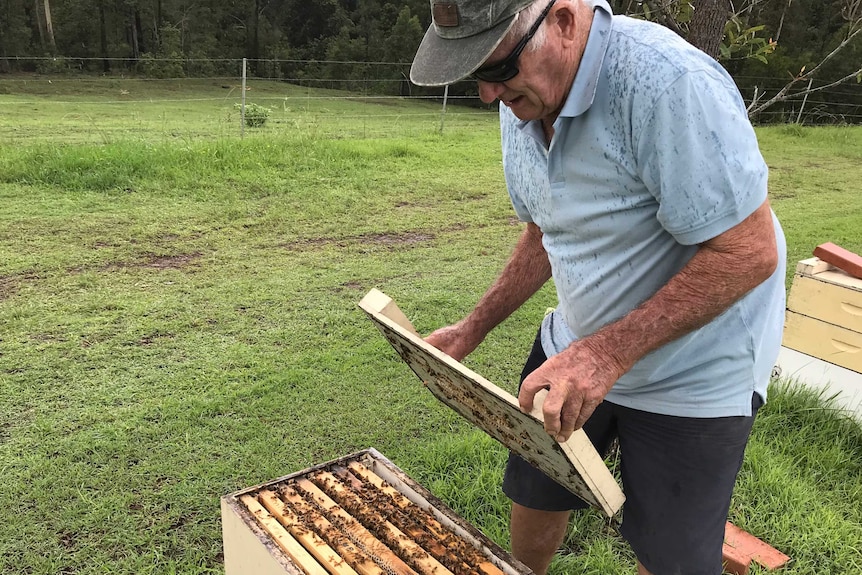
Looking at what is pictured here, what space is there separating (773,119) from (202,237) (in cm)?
2240

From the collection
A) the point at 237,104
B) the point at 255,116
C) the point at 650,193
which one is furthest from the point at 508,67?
the point at 237,104

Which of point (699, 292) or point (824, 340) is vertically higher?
point (699, 292)

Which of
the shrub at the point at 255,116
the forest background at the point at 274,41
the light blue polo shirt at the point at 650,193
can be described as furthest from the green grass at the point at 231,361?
the forest background at the point at 274,41

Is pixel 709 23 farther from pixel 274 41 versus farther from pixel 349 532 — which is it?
pixel 274 41

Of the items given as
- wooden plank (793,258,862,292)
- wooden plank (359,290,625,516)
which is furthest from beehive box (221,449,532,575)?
wooden plank (793,258,862,292)

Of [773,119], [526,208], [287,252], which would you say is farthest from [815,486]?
[773,119]

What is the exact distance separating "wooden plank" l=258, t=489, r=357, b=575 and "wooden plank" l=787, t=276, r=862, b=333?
10.00ft

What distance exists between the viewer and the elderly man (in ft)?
4.91

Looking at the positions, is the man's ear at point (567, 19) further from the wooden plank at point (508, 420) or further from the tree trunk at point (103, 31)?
the tree trunk at point (103, 31)

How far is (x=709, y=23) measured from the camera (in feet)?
10.1

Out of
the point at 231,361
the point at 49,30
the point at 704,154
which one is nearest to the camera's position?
the point at 704,154

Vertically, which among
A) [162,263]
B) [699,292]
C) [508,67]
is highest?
[508,67]

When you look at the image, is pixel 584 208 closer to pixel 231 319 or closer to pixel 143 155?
pixel 231 319

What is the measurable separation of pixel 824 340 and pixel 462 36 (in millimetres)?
3196
